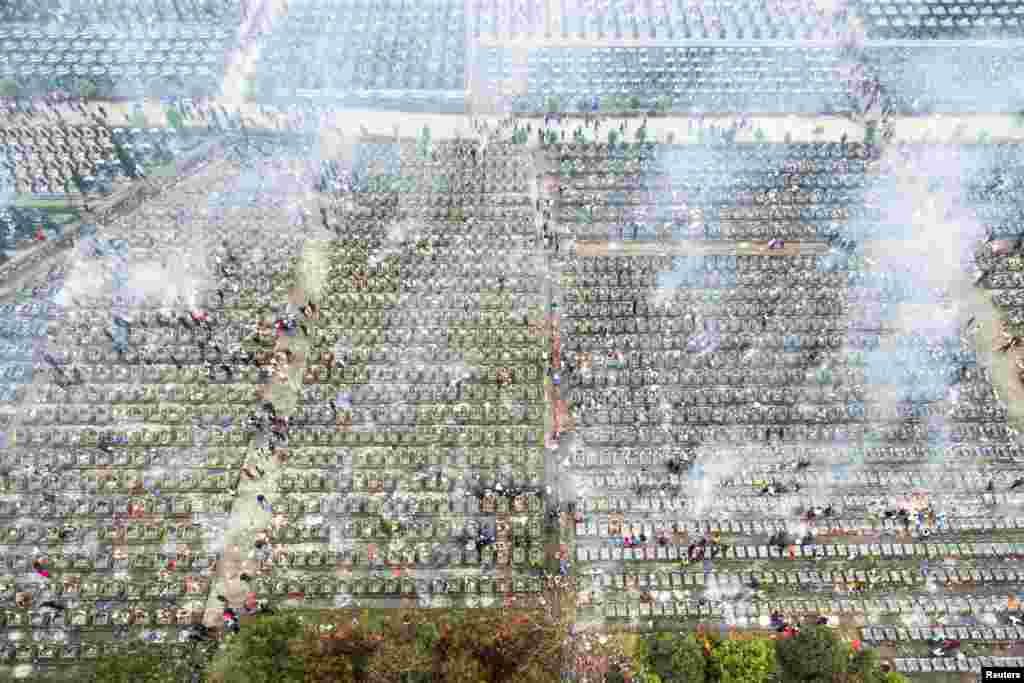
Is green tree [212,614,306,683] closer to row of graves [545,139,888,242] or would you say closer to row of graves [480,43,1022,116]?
row of graves [545,139,888,242]

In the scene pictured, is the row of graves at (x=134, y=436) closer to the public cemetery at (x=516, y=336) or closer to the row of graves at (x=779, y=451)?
the public cemetery at (x=516, y=336)

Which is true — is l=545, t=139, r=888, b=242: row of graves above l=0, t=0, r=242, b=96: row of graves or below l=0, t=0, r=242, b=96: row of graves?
below

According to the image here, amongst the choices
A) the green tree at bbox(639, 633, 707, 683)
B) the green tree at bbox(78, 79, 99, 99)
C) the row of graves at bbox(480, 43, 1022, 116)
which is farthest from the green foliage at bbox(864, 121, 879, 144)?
the green tree at bbox(78, 79, 99, 99)

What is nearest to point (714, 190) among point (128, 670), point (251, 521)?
point (251, 521)

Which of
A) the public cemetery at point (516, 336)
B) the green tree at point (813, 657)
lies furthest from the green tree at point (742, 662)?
the public cemetery at point (516, 336)

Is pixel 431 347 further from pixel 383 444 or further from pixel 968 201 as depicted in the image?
pixel 968 201

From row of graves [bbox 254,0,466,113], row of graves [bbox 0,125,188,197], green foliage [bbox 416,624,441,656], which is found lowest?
green foliage [bbox 416,624,441,656]
